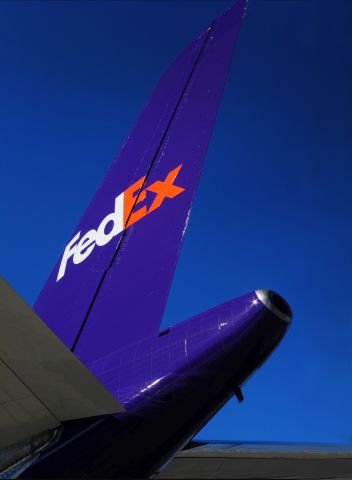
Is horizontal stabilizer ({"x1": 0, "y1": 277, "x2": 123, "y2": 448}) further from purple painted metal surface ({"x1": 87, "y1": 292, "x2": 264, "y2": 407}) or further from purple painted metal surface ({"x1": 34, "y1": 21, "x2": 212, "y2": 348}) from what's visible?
purple painted metal surface ({"x1": 34, "y1": 21, "x2": 212, "y2": 348})

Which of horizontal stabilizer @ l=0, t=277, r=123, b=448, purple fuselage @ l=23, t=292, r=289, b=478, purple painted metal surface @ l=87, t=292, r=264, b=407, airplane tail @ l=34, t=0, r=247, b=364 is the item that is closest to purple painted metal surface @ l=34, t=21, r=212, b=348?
airplane tail @ l=34, t=0, r=247, b=364

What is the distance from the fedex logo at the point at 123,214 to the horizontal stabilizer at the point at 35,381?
86.9 inches

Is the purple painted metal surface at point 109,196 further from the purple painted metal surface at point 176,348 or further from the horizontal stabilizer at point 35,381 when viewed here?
the horizontal stabilizer at point 35,381

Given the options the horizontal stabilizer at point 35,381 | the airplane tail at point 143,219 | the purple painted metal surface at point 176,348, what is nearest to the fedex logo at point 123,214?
the airplane tail at point 143,219

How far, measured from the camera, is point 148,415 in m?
3.22

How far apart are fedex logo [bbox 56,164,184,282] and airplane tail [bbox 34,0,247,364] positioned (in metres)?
0.01

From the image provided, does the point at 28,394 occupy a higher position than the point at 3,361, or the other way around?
the point at 3,361

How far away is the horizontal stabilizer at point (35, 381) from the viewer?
2.39m

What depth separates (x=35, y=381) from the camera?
8.66 ft

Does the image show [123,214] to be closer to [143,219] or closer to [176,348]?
[143,219]

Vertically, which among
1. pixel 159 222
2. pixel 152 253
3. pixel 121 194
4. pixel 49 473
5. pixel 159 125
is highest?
pixel 159 125

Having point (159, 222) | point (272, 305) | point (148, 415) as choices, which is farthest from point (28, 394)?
point (159, 222)

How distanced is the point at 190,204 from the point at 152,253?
54 cm

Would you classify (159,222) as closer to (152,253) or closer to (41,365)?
(152,253)
